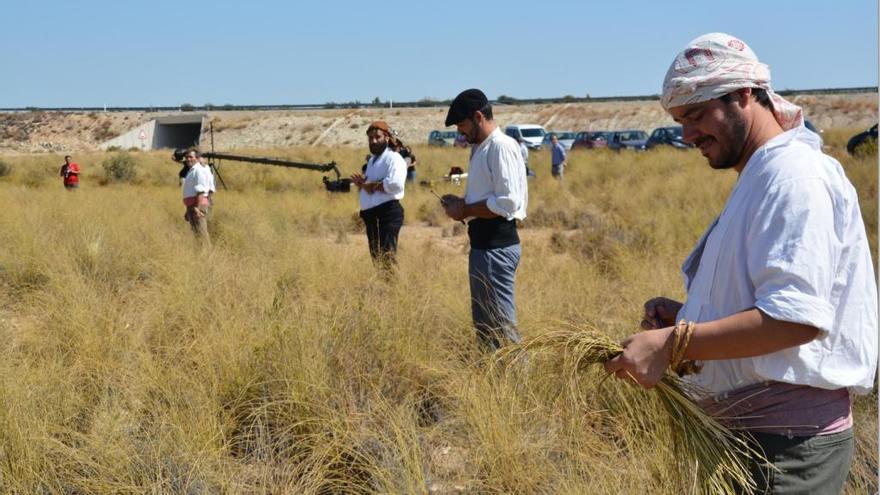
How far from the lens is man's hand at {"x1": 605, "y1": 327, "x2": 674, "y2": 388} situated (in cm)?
199

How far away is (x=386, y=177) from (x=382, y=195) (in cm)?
18

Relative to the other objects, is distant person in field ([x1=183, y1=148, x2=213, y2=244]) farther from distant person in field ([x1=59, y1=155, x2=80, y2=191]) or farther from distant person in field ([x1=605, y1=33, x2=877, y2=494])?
distant person in field ([x1=59, y1=155, x2=80, y2=191])

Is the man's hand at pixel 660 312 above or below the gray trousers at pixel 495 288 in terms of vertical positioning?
above

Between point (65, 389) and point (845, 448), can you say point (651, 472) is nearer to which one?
point (845, 448)

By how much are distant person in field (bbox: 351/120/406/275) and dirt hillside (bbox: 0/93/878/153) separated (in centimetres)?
5206

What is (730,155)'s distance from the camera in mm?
2031

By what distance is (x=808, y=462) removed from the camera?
1987mm

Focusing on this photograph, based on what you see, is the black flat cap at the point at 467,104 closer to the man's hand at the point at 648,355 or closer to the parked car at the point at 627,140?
the man's hand at the point at 648,355

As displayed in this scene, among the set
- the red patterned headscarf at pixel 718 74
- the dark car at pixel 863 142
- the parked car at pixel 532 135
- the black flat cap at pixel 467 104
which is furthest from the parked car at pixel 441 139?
the red patterned headscarf at pixel 718 74

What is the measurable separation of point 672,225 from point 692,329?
34.3 feet

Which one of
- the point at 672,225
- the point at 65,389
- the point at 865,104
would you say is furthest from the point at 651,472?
the point at 865,104

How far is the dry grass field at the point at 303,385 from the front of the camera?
3.54 m

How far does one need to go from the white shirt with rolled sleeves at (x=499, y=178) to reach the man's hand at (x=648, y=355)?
2.85 m

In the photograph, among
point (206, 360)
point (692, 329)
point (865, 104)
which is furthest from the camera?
point (865, 104)
